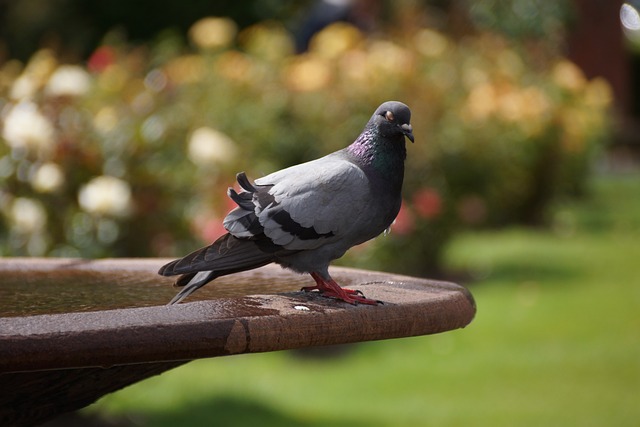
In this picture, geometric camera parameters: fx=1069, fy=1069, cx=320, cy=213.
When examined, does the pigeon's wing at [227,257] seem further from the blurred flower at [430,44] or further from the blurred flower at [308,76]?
the blurred flower at [430,44]

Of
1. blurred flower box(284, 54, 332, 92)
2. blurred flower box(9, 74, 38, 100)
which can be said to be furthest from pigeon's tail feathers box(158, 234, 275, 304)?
blurred flower box(284, 54, 332, 92)

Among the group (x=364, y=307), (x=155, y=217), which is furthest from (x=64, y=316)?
(x=155, y=217)

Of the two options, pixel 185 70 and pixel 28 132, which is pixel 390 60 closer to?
pixel 185 70

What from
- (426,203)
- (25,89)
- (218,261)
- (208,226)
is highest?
(25,89)

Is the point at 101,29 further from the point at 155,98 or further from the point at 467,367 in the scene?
the point at 467,367

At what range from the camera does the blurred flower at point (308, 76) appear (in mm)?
7910

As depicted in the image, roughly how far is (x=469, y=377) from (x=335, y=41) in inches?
176

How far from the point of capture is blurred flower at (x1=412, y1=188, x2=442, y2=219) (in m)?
7.50

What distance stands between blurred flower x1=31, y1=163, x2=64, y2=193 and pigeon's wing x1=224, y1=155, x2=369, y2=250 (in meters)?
2.87

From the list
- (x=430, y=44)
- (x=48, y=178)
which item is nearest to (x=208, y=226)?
(x=48, y=178)

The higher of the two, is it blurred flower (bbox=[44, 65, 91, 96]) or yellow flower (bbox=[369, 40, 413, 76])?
yellow flower (bbox=[369, 40, 413, 76])

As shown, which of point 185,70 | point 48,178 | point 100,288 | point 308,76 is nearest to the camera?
point 100,288

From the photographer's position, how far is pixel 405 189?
7.61 m

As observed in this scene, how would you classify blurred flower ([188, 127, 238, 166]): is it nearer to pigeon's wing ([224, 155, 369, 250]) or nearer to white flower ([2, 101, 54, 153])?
white flower ([2, 101, 54, 153])
